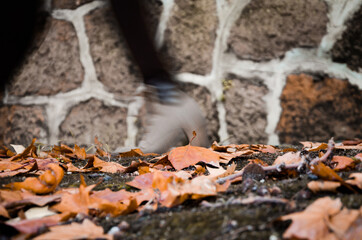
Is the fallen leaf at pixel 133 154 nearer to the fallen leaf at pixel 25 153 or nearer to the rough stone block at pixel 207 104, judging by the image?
the fallen leaf at pixel 25 153

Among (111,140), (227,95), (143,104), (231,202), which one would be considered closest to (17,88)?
(111,140)

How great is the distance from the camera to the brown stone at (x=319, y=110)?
180cm

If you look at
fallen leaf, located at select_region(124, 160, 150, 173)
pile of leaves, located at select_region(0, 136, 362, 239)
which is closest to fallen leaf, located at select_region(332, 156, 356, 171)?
pile of leaves, located at select_region(0, 136, 362, 239)

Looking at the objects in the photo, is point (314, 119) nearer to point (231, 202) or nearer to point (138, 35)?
point (138, 35)

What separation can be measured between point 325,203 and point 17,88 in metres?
2.23

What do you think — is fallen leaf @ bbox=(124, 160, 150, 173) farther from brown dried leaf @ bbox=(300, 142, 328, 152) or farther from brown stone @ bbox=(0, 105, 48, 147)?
brown stone @ bbox=(0, 105, 48, 147)

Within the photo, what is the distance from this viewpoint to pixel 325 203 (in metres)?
0.43

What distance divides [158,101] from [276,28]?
0.96 m

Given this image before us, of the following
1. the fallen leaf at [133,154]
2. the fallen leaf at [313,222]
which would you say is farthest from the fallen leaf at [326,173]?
the fallen leaf at [133,154]

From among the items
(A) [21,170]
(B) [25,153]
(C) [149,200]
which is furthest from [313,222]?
(B) [25,153]

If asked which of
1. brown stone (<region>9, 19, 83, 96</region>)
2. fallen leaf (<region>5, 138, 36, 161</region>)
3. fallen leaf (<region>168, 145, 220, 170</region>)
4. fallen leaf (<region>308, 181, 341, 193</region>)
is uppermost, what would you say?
brown stone (<region>9, 19, 83, 96</region>)

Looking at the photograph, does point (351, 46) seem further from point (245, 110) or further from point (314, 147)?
point (314, 147)

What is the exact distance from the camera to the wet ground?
0.41 meters

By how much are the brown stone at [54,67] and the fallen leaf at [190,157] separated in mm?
1367
